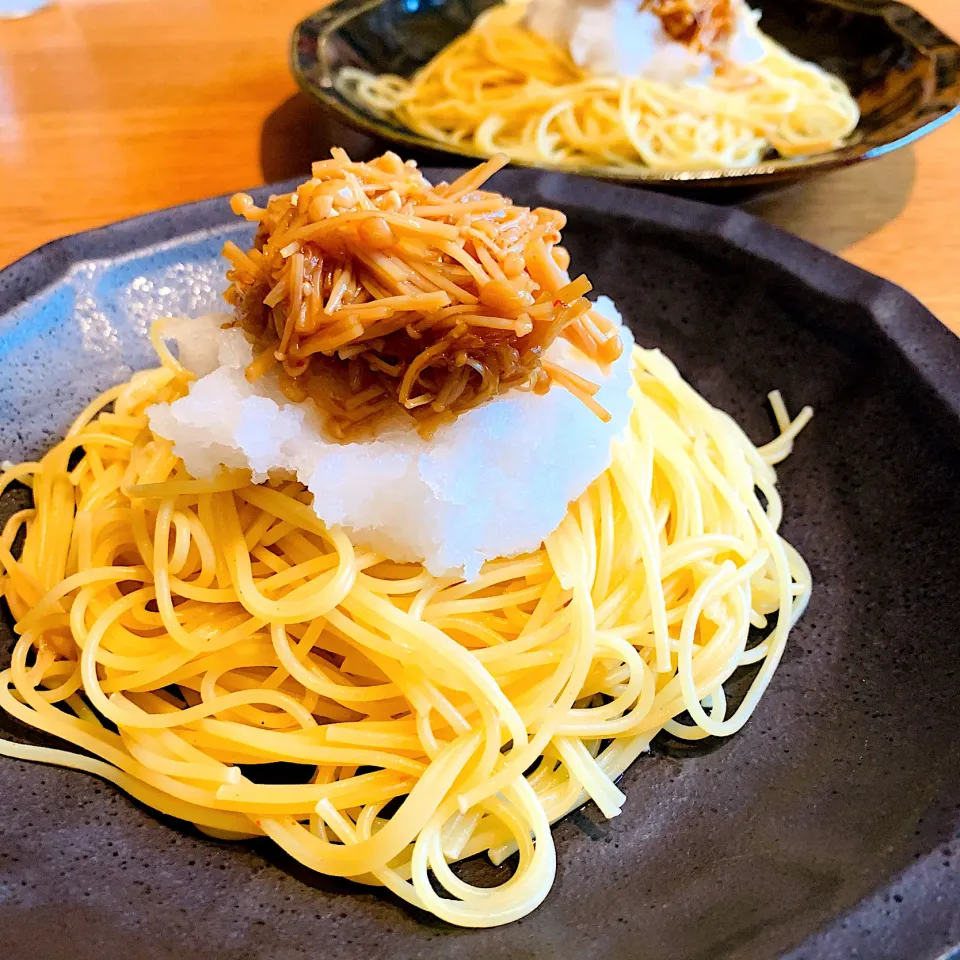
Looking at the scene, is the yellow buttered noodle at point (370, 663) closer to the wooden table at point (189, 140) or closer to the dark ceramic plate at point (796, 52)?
the dark ceramic plate at point (796, 52)

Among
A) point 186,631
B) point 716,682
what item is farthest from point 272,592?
point 716,682

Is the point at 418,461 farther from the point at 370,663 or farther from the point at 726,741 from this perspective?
the point at 726,741

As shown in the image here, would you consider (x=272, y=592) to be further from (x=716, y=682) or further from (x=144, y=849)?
(x=716, y=682)

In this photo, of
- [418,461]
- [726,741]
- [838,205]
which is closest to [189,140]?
[838,205]

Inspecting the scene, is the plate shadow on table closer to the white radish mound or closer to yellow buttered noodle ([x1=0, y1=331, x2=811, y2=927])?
yellow buttered noodle ([x1=0, y1=331, x2=811, y2=927])

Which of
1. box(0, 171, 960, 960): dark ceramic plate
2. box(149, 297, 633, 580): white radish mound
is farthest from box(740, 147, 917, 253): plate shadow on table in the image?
box(149, 297, 633, 580): white radish mound

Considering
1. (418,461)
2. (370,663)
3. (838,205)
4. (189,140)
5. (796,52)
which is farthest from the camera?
(796,52)
